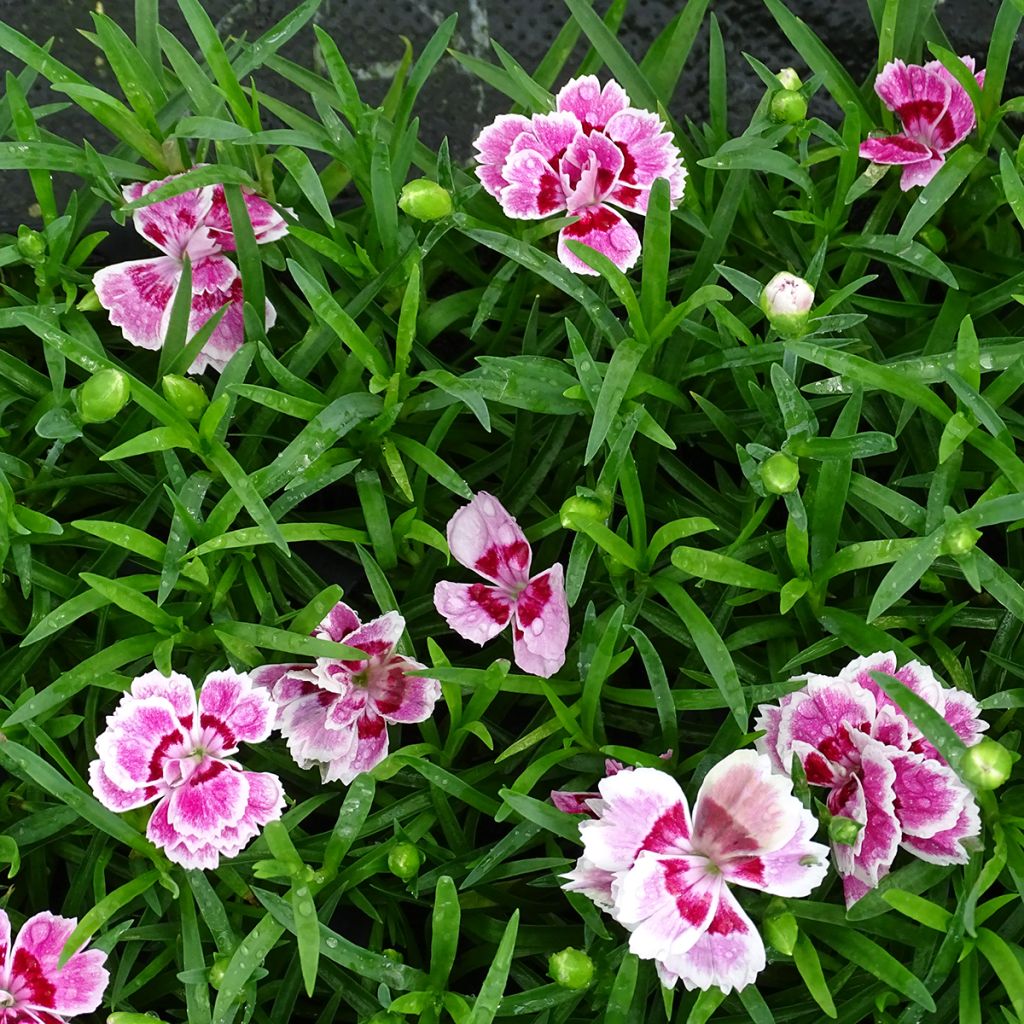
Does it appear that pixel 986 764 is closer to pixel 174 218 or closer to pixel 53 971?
pixel 53 971

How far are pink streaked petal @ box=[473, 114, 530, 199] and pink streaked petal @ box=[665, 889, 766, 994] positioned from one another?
0.98 meters

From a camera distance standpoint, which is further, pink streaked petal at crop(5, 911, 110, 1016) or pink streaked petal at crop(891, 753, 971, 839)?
pink streaked petal at crop(5, 911, 110, 1016)

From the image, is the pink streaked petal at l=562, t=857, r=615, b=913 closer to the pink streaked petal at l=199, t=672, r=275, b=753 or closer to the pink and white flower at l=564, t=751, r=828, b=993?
the pink and white flower at l=564, t=751, r=828, b=993

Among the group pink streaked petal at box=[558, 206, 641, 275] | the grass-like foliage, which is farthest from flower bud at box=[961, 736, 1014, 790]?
pink streaked petal at box=[558, 206, 641, 275]

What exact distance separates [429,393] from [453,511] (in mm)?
221

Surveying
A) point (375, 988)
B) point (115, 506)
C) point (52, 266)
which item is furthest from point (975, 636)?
point (52, 266)

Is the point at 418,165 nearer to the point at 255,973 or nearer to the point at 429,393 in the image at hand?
the point at 429,393

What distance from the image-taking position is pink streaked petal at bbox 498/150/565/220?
1602 millimetres

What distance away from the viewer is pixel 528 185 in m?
1.61

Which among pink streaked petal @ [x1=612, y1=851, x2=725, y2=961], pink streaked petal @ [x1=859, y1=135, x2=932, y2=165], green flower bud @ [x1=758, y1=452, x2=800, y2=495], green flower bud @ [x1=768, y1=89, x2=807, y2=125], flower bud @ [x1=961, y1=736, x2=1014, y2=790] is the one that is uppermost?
green flower bud @ [x1=768, y1=89, x2=807, y2=125]

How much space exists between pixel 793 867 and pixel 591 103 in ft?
3.38

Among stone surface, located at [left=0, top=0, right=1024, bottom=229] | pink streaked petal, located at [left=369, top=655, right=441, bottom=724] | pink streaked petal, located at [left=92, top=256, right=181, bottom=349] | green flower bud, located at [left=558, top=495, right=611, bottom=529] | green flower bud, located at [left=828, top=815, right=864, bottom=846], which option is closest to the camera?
green flower bud, located at [left=828, top=815, right=864, bottom=846]

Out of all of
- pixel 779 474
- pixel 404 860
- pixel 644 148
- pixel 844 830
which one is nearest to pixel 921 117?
pixel 644 148

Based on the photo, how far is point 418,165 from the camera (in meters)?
1.83
